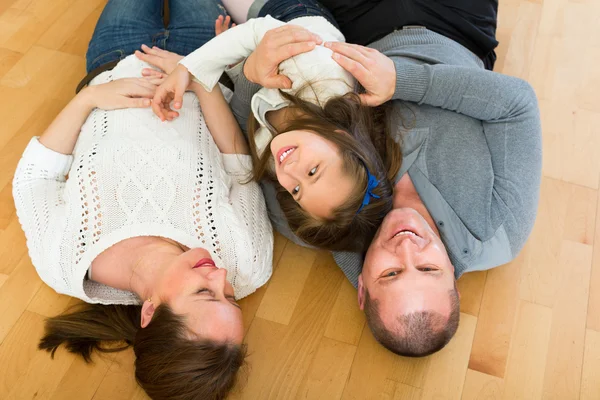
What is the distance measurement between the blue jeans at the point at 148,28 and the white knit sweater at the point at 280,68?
0.90ft

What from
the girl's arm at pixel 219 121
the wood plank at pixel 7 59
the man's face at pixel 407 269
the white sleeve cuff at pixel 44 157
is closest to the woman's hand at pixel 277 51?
the girl's arm at pixel 219 121

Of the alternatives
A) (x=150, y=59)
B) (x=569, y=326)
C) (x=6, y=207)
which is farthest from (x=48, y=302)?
(x=569, y=326)

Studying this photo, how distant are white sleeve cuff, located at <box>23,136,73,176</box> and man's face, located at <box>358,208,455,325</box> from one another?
832mm

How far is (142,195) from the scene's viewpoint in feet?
4.43

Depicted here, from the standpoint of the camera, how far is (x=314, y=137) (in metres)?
1.29

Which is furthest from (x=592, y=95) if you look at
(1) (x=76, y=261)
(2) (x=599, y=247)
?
(1) (x=76, y=261)

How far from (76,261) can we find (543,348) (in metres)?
1.13

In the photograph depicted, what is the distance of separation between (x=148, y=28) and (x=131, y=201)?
2.08ft

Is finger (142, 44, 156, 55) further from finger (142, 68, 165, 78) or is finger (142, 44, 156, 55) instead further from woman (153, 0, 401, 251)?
woman (153, 0, 401, 251)

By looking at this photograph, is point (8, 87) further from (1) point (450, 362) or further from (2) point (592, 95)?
(2) point (592, 95)

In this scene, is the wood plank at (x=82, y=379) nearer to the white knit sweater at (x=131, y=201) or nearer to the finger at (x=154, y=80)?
the white knit sweater at (x=131, y=201)

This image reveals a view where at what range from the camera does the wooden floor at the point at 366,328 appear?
1.34 m

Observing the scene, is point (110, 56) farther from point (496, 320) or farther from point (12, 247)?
point (496, 320)

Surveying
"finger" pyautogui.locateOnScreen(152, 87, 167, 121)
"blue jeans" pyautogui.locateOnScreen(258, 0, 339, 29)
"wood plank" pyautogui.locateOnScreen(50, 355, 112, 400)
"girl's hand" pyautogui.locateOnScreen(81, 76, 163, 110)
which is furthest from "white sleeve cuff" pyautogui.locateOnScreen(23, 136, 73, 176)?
"blue jeans" pyautogui.locateOnScreen(258, 0, 339, 29)
